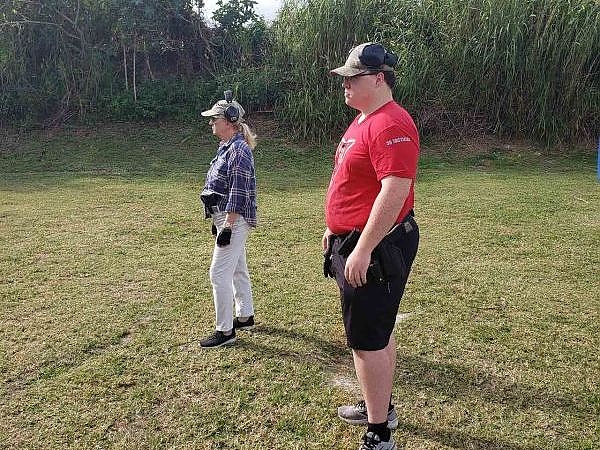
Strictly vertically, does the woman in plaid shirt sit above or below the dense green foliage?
below

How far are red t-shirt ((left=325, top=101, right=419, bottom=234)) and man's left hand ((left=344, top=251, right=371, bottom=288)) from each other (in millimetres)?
180

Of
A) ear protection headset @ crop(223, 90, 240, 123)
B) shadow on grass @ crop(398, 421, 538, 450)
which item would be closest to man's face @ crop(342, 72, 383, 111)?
ear protection headset @ crop(223, 90, 240, 123)

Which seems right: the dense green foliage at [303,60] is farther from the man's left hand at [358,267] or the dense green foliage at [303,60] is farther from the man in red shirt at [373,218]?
the man's left hand at [358,267]

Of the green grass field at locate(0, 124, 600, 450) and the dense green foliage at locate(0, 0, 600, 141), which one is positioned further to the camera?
the dense green foliage at locate(0, 0, 600, 141)

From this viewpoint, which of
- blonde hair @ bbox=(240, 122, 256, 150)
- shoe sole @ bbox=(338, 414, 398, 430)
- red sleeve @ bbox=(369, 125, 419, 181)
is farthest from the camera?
blonde hair @ bbox=(240, 122, 256, 150)

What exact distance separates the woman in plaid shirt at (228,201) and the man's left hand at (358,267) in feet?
4.28

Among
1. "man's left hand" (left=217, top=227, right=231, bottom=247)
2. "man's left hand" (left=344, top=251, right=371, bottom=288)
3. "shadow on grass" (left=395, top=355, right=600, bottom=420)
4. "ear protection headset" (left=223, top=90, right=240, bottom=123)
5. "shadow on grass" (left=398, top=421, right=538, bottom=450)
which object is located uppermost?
"ear protection headset" (left=223, top=90, right=240, bottom=123)

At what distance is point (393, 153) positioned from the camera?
204cm

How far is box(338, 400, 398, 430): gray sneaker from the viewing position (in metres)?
2.65

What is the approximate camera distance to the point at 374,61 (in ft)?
7.08

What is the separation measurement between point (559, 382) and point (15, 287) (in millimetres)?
3829

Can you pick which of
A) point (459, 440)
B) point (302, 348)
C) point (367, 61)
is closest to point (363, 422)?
point (459, 440)

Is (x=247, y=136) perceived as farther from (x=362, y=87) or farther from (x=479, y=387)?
(x=479, y=387)

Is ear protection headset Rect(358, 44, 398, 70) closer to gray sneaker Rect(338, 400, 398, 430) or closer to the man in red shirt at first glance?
the man in red shirt
